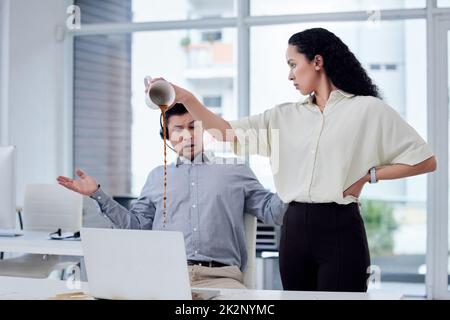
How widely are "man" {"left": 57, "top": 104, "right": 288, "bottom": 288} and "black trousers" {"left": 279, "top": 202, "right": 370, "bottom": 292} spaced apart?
0.32m

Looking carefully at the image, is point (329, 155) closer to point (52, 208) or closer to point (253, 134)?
point (253, 134)

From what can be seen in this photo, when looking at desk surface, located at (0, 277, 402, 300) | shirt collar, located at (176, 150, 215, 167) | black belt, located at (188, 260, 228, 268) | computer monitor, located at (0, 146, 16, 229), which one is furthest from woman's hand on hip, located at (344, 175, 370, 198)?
computer monitor, located at (0, 146, 16, 229)

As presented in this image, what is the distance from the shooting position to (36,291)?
1659 mm

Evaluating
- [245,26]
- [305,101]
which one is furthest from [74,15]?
[305,101]

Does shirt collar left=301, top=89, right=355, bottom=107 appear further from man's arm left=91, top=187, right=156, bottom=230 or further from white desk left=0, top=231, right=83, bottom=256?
white desk left=0, top=231, right=83, bottom=256

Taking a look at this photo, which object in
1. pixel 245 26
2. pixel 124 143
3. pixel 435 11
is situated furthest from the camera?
pixel 124 143

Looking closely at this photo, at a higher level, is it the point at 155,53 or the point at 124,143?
the point at 155,53

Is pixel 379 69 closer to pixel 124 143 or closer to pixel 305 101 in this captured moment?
pixel 124 143

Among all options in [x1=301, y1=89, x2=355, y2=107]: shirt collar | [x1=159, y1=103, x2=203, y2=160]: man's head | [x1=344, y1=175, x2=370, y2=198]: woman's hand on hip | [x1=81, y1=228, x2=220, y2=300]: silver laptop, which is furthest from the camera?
[x1=159, y1=103, x2=203, y2=160]: man's head

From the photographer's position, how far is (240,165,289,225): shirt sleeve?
2.29 m

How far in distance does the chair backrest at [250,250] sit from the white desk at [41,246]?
2.33ft

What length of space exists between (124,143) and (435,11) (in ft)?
8.43

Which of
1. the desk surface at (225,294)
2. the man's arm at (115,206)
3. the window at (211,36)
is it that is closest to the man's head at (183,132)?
the man's arm at (115,206)

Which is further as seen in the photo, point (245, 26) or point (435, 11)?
point (245, 26)
